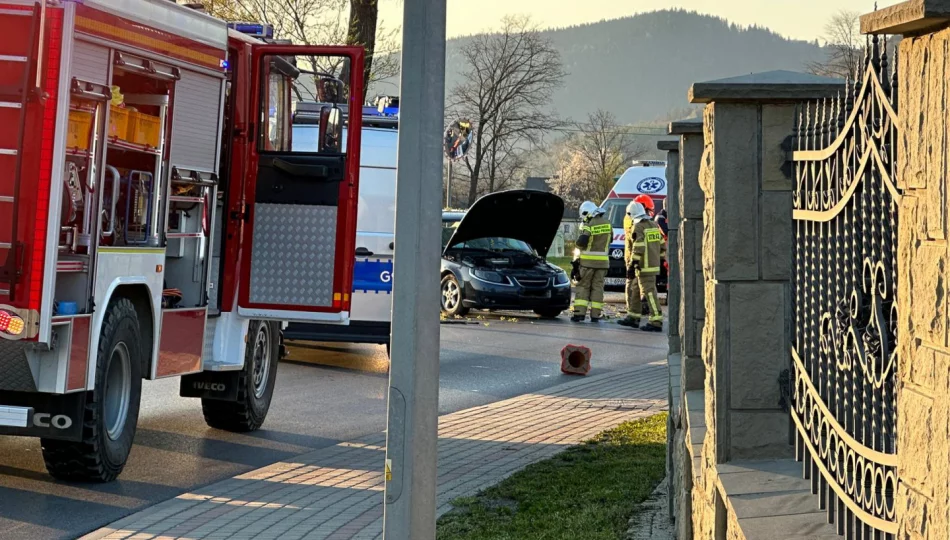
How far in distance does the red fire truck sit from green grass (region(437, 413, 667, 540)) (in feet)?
7.63

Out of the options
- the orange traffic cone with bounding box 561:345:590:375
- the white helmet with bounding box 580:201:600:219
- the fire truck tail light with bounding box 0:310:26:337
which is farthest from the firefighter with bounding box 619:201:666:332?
the fire truck tail light with bounding box 0:310:26:337

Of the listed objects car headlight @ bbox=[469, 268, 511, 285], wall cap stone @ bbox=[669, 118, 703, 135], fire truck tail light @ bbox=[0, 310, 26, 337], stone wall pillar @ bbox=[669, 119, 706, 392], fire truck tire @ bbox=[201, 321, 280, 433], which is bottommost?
fire truck tire @ bbox=[201, 321, 280, 433]

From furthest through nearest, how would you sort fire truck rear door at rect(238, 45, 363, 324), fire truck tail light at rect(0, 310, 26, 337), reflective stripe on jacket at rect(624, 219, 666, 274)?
1. reflective stripe on jacket at rect(624, 219, 666, 274)
2. fire truck rear door at rect(238, 45, 363, 324)
3. fire truck tail light at rect(0, 310, 26, 337)

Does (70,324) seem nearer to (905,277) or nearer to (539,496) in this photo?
(539,496)

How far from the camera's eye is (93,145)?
758 centimetres

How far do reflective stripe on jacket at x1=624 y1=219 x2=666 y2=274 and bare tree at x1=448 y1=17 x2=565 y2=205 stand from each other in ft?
98.8

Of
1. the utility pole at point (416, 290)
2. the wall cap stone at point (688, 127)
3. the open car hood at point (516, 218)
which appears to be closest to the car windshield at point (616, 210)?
the open car hood at point (516, 218)

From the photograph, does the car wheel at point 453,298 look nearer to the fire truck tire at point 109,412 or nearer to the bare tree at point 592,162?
the fire truck tire at point 109,412

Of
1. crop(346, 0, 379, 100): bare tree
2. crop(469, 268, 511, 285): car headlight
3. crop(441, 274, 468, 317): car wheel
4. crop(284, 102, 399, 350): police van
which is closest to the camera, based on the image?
crop(284, 102, 399, 350): police van

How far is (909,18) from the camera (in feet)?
7.39

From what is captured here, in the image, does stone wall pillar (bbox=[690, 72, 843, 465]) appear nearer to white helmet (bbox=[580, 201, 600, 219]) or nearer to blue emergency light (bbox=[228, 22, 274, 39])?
blue emergency light (bbox=[228, 22, 274, 39])

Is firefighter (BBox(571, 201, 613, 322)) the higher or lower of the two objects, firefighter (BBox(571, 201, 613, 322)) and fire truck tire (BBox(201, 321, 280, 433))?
the higher

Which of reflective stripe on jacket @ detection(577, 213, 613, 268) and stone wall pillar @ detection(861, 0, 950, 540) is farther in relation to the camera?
reflective stripe on jacket @ detection(577, 213, 613, 268)

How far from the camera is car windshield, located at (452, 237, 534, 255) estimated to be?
72.7 feet
